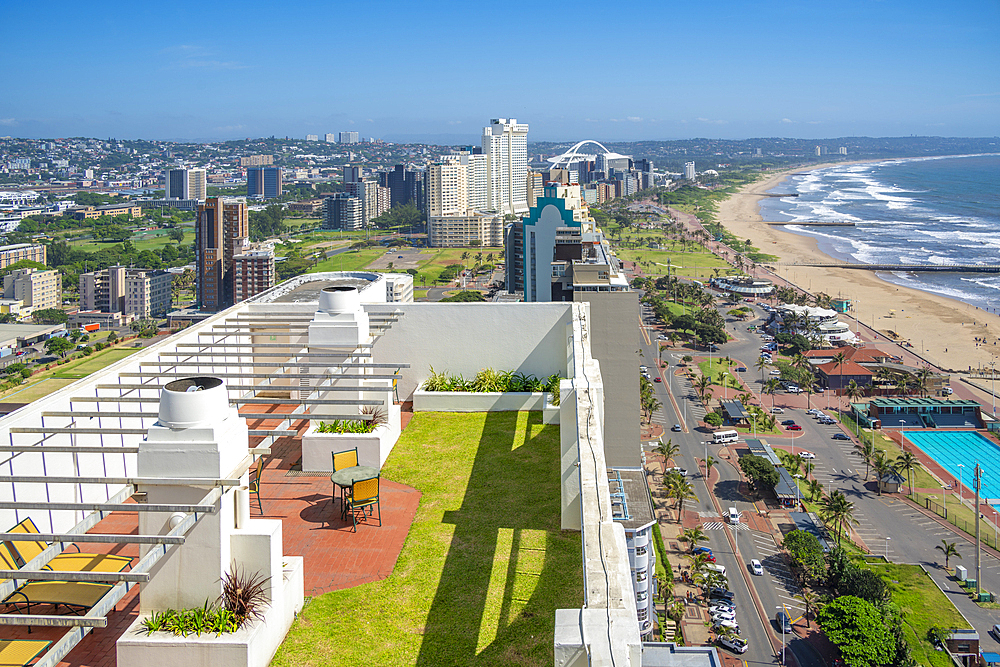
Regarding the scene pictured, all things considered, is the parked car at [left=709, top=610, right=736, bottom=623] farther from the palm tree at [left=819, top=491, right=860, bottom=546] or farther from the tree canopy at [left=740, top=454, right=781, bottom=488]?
the tree canopy at [left=740, top=454, right=781, bottom=488]

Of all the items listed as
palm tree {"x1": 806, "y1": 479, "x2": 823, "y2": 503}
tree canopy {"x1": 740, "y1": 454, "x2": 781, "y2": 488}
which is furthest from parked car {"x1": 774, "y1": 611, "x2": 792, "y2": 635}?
tree canopy {"x1": 740, "y1": 454, "x2": 781, "y2": 488}

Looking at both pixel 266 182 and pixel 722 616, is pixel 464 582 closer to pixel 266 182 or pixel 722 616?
pixel 722 616

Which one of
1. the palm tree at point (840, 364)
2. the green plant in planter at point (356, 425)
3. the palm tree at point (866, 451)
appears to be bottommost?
the palm tree at point (866, 451)

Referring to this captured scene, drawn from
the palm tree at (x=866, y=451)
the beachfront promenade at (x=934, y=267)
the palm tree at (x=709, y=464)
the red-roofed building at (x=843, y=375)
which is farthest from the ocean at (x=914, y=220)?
the palm tree at (x=709, y=464)

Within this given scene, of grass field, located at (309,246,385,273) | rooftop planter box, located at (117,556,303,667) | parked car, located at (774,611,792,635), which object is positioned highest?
grass field, located at (309,246,385,273)

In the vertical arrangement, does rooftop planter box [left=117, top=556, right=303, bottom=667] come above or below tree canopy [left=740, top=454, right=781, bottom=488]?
above

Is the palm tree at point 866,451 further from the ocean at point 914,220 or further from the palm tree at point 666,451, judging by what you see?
the ocean at point 914,220

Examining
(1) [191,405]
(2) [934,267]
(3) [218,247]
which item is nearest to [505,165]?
(3) [218,247]
